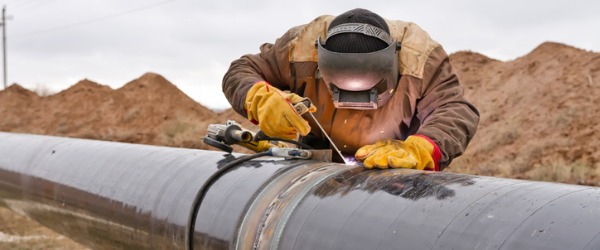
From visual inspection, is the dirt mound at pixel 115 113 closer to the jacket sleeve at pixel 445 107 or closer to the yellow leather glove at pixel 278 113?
the jacket sleeve at pixel 445 107

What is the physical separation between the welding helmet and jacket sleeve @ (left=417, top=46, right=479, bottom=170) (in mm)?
290

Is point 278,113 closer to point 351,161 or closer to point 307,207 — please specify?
point 351,161

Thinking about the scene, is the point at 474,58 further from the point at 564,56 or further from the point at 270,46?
the point at 270,46

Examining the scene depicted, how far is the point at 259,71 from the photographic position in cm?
380

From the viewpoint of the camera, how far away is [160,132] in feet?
68.7

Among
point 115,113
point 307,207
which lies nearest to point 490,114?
point 115,113

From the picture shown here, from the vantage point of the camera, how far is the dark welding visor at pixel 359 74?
9.45 ft

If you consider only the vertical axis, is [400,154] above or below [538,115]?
above

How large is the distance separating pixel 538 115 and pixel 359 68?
13525 millimetres

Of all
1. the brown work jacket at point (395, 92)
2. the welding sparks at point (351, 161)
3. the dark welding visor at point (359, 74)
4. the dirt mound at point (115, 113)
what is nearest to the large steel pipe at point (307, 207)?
the welding sparks at point (351, 161)

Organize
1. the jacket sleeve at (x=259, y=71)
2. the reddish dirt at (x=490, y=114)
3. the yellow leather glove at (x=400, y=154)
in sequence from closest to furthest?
the yellow leather glove at (x=400, y=154), the jacket sleeve at (x=259, y=71), the reddish dirt at (x=490, y=114)

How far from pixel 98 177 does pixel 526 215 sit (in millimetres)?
2574

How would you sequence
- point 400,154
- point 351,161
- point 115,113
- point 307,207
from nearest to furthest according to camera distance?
point 307,207
point 400,154
point 351,161
point 115,113

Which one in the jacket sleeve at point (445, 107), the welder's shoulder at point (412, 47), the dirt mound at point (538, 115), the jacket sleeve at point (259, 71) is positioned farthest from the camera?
the dirt mound at point (538, 115)
